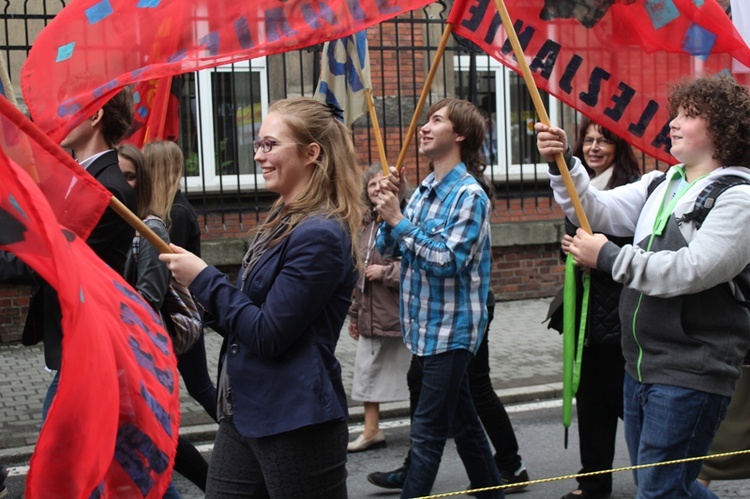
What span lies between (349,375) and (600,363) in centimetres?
343

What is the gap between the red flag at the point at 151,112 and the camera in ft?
17.3

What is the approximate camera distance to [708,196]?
136 inches

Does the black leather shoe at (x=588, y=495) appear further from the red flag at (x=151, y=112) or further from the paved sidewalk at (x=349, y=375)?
the red flag at (x=151, y=112)

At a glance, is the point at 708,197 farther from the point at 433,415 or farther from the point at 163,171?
the point at 163,171

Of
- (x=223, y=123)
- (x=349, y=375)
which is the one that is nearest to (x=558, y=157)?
(x=349, y=375)

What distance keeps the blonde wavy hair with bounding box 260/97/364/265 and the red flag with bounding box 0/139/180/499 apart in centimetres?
69

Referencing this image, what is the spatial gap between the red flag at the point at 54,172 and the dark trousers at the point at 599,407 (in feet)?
9.51

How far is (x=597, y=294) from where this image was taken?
16.2 feet

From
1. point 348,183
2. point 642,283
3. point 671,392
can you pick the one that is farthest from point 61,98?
point 671,392

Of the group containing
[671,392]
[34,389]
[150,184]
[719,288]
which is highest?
[150,184]

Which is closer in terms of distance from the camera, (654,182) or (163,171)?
(654,182)

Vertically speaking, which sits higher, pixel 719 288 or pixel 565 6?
pixel 565 6

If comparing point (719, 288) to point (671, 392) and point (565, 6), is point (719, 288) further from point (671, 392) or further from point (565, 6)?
point (565, 6)

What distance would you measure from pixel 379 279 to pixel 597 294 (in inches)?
58.9
